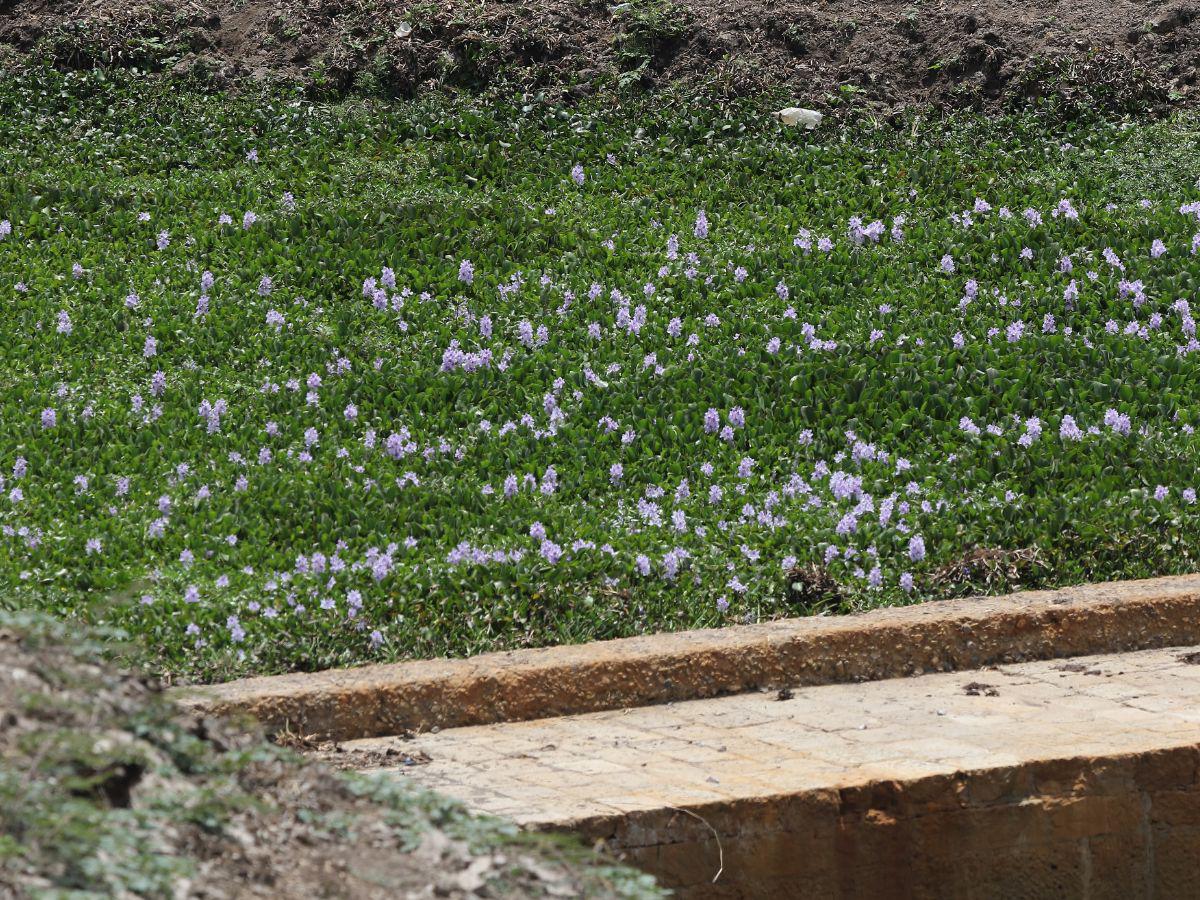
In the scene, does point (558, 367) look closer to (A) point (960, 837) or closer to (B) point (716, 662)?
(B) point (716, 662)

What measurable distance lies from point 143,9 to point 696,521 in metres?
6.28

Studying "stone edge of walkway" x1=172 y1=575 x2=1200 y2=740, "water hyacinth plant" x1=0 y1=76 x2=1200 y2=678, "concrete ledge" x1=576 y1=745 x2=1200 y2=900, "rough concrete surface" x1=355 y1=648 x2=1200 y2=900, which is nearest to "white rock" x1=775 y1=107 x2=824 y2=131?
"water hyacinth plant" x1=0 y1=76 x2=1200 y2=678

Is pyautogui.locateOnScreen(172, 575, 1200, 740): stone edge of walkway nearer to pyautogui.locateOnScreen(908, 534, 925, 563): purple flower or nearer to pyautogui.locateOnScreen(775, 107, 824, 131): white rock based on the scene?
pyautogui.locateOnScreen(908, 534, 925, 563): purple flower

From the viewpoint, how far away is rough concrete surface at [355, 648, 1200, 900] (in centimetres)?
363

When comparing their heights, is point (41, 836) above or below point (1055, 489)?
above

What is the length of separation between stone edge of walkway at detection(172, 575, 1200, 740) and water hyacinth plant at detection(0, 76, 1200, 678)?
28 cm

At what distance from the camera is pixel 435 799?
319 centimetres

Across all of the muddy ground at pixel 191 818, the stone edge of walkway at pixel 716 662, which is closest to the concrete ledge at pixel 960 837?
the muddy ground at pixel 191 818

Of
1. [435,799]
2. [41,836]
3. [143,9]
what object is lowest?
[435,799]

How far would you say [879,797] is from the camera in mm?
3736

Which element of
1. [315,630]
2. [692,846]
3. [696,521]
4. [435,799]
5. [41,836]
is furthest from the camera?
[696,521]

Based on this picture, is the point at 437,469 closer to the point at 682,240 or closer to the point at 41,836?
the point at 682,240

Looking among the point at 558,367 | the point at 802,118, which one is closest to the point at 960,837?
the point at 558,367

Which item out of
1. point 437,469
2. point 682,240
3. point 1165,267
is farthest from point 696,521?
point 1165,267
